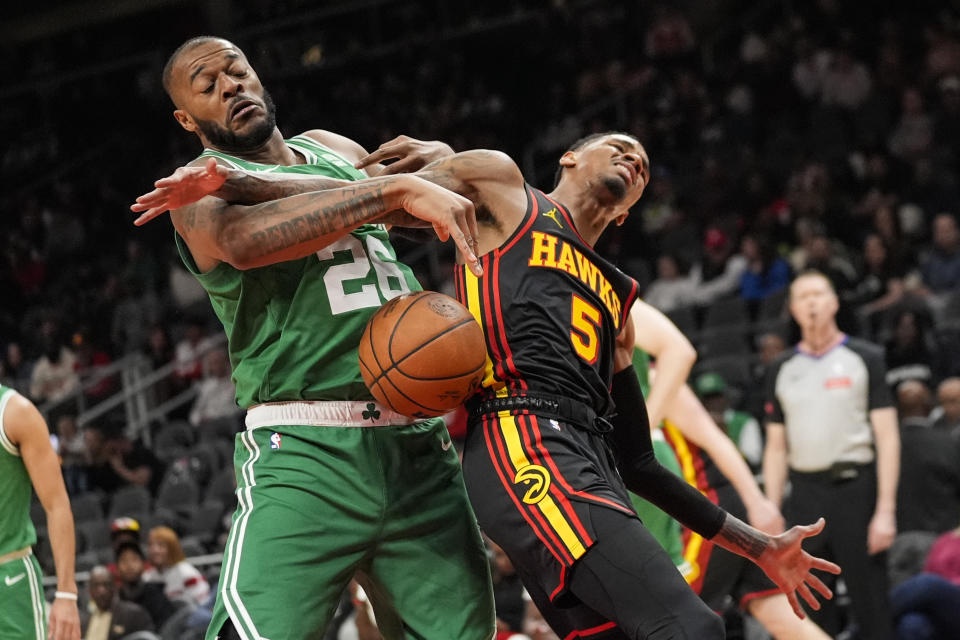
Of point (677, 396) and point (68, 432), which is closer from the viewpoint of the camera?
point (677, 396)

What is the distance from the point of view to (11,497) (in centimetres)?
485

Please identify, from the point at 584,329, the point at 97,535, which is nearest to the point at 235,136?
the point at 584,329

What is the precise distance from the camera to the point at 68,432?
13906 mm

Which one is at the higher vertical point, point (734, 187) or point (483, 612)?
point (734, 187)

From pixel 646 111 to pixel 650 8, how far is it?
2553 millimetres

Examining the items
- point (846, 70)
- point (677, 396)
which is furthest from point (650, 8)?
point (677, 396)

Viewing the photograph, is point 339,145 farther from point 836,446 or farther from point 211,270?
point 836,446

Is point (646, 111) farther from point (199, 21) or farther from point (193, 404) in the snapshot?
point (199, 21)

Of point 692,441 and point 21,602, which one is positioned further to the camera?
point 692,441

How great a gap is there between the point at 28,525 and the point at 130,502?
746 cm

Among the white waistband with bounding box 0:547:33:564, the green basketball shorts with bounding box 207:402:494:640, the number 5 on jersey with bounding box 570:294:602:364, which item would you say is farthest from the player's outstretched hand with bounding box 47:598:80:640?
the number 5 on jersey with bounding box 570:294:602:364

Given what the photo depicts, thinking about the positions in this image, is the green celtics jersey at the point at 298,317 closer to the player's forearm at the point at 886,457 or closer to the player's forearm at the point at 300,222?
the player's forearm at the point at 300,222

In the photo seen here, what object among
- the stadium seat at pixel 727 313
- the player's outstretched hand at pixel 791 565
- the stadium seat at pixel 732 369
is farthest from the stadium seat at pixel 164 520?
the player's outstretched hand at pixel 791 565

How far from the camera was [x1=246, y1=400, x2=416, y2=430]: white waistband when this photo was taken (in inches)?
132
